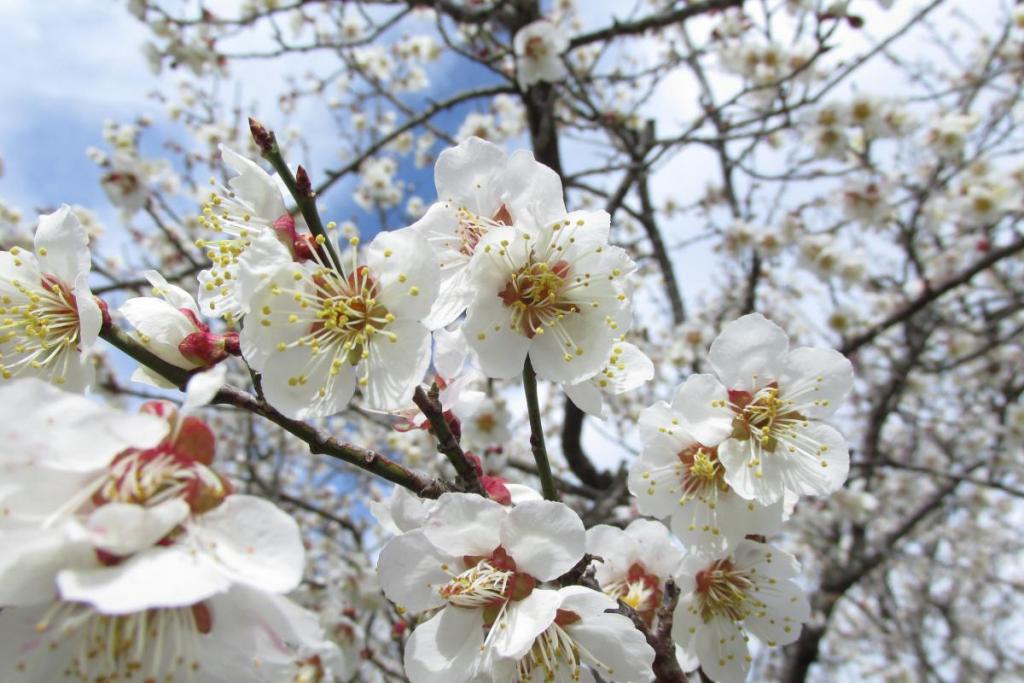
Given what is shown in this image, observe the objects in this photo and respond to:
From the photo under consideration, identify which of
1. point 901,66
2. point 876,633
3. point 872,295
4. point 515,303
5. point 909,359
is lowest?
point 876,633

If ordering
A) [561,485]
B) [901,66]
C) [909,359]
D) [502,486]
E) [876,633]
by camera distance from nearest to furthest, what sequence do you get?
[502,486] → [561,485] → [909,359] → [901,66] → [876,633]

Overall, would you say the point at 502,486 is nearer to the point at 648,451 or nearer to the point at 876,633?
the point at 648,451

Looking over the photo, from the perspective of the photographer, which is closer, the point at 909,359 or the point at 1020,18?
the point at 909,359

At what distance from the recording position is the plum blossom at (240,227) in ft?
3.49

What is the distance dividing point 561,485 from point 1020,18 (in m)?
5.52

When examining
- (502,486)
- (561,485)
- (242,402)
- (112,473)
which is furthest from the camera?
(561,485)

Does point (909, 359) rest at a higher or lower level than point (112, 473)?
higher

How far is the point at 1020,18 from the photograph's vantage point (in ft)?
17.6

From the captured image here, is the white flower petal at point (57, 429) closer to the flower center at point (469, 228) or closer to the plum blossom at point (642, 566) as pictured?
the flower center at point (469, 228)

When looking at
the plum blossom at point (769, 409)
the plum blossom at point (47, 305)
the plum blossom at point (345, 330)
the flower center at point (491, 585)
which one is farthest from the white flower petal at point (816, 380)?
the plum blossom at point (47, 305)

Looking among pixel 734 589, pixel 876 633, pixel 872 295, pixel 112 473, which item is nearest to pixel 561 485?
pixel 734 589

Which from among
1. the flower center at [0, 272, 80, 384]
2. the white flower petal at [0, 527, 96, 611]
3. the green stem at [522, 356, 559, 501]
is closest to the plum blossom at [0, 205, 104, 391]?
the flower center at [0, 272, 80, 384]

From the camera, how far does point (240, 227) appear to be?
1.17 meters

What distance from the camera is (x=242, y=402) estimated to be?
0.96 metres
